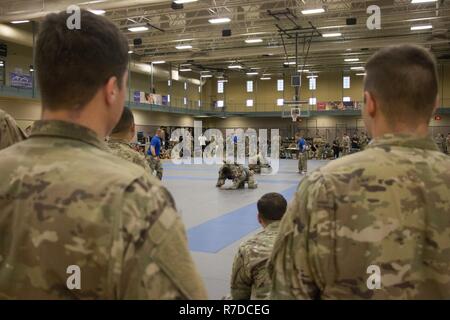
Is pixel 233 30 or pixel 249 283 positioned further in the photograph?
pixel 233 30

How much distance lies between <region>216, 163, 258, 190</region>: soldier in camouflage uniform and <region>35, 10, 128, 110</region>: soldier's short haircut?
13201 mm

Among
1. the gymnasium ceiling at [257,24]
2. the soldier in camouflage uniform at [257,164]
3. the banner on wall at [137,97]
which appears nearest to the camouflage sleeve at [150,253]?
the soldier in camouflage uniform at [257,164]

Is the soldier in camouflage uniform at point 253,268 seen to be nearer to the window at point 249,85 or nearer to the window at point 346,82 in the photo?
the window at point 346,82

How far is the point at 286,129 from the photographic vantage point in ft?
141

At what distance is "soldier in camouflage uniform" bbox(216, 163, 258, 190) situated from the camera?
14.6 metres

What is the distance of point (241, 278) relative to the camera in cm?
338

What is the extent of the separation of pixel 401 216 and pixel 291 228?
41 centimetres

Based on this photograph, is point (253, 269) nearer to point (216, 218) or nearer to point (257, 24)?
point (216, 218)

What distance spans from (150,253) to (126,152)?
154 inches

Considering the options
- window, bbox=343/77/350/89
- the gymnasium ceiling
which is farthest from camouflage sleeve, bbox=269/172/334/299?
window, bbox=343/77/350/89

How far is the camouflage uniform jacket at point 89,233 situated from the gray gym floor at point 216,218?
0.80 meters

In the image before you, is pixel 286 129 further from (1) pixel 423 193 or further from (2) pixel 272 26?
(1) pixel 423 193

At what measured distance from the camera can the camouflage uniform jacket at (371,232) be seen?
1573mm

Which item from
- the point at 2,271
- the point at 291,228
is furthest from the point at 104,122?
the point at 291,228
